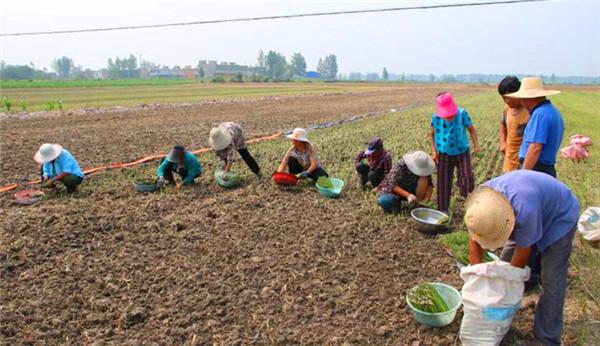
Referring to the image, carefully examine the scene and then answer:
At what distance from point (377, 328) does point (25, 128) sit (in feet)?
46.5

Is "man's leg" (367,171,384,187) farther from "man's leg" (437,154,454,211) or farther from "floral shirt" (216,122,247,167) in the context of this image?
"floral shirt" (216,122,247,167)

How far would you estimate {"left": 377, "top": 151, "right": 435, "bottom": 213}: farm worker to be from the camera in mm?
4945

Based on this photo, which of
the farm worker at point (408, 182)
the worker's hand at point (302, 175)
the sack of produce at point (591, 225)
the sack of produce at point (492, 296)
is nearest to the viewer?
the sack of produce at point (492, 296)

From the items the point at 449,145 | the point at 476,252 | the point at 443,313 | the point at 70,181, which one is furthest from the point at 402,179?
the point at 70,181

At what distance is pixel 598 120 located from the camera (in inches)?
674

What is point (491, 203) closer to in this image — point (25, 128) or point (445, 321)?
point (445, 321)

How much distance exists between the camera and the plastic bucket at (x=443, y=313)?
3039 mm

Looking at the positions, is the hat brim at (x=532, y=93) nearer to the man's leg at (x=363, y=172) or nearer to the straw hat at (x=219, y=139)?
the man's leg at (x=363, y=172)

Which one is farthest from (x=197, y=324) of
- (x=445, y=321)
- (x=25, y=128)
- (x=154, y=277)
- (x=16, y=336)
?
(x=25, y=128)

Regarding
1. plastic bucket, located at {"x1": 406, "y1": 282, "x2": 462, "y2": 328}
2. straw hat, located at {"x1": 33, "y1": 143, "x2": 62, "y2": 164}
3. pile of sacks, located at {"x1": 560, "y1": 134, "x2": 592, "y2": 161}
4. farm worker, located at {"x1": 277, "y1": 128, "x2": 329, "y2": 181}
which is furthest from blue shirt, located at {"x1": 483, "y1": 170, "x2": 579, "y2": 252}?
pile of sacks, located at {"x1": 560, "y1": 134, "x2": 592, "y2": 161}

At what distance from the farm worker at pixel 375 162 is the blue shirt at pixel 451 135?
0.82 metres

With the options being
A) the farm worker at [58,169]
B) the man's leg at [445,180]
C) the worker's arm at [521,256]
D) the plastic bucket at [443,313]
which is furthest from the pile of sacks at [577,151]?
the farm worker at [58,169]

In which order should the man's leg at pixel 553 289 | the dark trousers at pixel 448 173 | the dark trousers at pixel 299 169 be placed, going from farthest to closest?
the dark trousers at pixel 299 169, the dark trousers at pixel 448 173, the man's leg at pixel 553 289

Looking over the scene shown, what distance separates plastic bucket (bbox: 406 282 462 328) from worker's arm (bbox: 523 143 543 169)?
1197 mm
